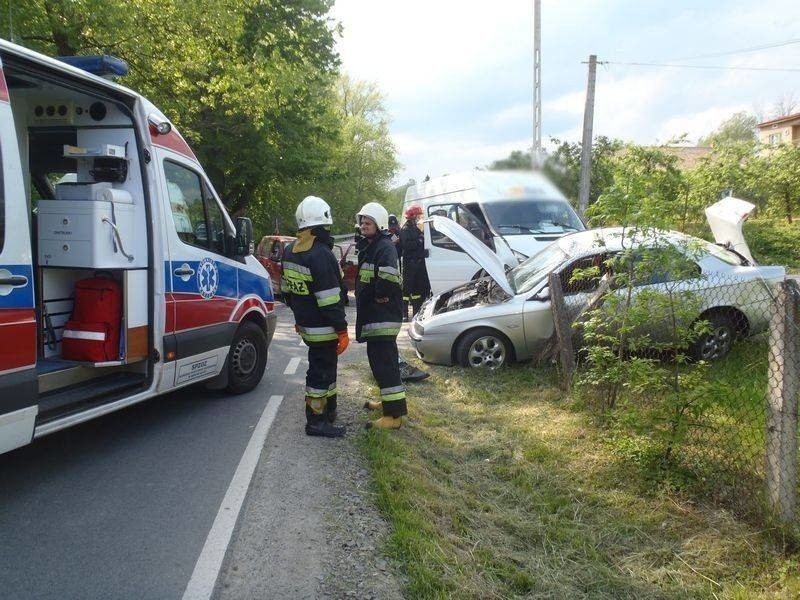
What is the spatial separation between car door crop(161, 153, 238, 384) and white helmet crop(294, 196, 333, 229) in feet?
3.44

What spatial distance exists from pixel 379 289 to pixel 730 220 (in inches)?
164

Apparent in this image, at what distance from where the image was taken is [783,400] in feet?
11.1

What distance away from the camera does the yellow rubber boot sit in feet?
16.2

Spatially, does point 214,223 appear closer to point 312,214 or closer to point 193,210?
point 193,210

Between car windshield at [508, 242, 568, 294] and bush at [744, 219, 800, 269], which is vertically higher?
bush at [744, 219, 800, 269]

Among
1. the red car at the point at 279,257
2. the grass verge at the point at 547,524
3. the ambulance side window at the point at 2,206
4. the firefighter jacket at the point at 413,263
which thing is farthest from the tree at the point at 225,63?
the grass verge at the point at 547,524

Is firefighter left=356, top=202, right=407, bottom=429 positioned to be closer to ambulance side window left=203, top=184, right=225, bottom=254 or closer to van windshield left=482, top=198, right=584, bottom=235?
ambulance side window left=203, top=184, right=225, bottom=254

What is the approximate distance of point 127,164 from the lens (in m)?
4.69

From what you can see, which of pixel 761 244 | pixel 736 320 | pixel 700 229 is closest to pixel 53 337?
pixel 736 320

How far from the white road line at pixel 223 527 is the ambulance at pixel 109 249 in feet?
3.03

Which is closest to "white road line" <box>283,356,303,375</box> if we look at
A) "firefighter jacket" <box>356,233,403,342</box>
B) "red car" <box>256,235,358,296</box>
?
"firefighter jacket" <box>356,233,403,342</box>

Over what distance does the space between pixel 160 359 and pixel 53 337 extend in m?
0.84

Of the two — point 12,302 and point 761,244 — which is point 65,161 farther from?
point 761,244

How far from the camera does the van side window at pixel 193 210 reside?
5000 mm
